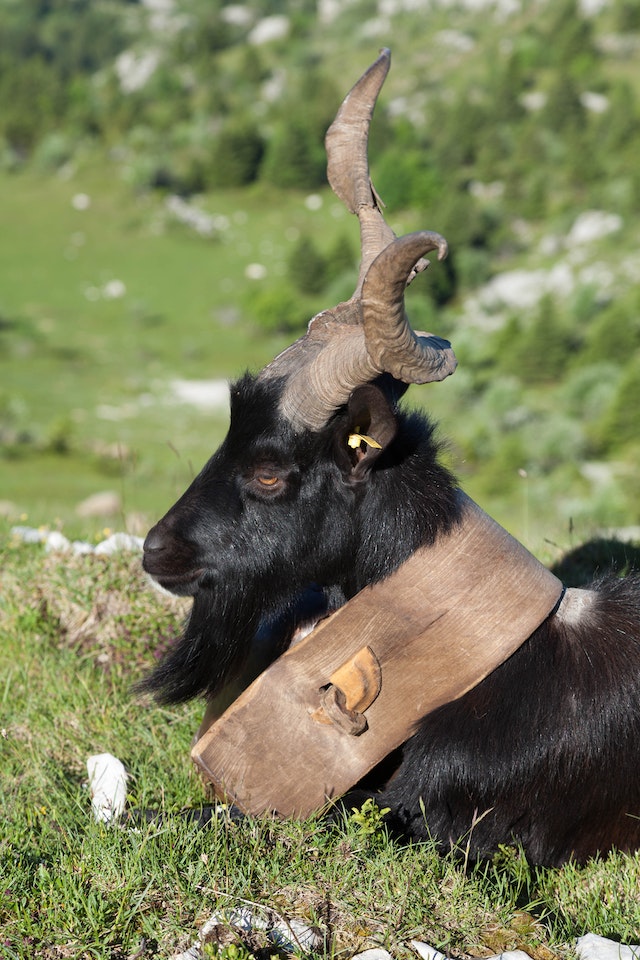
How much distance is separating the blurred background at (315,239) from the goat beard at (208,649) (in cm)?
1986

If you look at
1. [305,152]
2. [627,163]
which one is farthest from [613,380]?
[305,152]

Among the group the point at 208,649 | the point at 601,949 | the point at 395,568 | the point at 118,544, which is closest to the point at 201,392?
the point at 118,544

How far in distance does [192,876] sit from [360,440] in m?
1.51

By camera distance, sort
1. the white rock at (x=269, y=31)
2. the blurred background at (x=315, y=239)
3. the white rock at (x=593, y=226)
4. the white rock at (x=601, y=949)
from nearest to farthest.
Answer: the white rock at (x=601, y=949)
the blurred background at (x=315, y=239)
the white rock at (x=593, y=226)
the white rock at (x=269, y=31)

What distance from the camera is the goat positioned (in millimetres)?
3830

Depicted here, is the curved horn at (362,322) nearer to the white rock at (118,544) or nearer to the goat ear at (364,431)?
the goat ear at (364,431)

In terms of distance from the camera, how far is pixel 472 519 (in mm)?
3895

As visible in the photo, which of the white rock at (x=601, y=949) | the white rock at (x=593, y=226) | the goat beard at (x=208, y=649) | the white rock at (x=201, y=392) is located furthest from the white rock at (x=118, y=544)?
the white rock at (x=593, y=226)

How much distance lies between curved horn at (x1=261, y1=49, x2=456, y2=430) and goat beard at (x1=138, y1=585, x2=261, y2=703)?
782 millimetres

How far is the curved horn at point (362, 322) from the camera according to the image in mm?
3176

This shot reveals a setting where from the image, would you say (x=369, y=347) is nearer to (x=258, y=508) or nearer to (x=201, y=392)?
(x=258, y=508)

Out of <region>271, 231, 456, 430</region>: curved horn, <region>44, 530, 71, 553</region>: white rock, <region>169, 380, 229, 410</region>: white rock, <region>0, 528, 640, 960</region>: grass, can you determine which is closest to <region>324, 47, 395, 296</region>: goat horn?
<region>271, 231, 456, 430</region>: curved horn

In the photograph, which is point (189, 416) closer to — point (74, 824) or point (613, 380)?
point (613, 380)

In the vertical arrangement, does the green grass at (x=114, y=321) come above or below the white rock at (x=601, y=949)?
above
